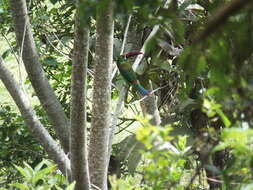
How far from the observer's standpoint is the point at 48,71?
3.72 m

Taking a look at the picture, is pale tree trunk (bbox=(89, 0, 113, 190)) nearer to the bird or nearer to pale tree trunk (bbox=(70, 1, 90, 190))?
pale tree trunk (bbox=(70, 1, 90, 190))

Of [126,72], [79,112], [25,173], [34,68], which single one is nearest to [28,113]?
[34,68]

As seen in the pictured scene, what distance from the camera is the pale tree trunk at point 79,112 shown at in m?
2.03

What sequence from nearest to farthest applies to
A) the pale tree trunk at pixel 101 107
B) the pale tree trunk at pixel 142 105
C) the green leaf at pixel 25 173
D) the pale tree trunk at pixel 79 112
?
the green leaf at pixel 25 173, the pale tree trunk at pixel 79 112, the pale tree trunk at pixel 101 107, the pale tree trunk at pixel 142 105

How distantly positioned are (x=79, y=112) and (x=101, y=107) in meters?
0.17

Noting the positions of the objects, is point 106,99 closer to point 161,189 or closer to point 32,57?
point 32,57

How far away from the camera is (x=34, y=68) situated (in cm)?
233

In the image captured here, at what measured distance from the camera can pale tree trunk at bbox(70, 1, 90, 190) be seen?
203cm

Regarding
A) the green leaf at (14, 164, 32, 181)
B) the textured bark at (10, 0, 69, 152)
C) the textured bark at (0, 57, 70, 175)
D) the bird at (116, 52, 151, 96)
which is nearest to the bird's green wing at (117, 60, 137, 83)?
the bird at (116, 52, 151, 96)

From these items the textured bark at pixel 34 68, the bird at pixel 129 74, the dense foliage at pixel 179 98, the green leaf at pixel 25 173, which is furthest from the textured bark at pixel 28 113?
the bird at pixel 129 74

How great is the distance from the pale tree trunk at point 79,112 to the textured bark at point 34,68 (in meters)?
0.31

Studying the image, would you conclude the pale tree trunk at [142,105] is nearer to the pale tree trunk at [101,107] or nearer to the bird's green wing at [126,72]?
the bird's green wing at [126,72]

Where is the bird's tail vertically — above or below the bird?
below

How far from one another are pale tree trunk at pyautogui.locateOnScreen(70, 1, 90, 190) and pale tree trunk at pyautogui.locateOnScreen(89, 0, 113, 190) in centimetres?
11
